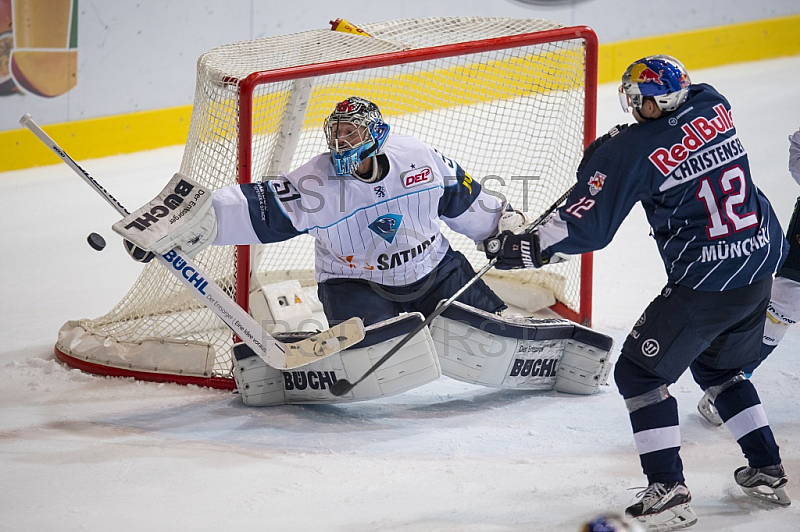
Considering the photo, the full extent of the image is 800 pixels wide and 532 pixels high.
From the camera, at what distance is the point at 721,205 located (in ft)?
8.27

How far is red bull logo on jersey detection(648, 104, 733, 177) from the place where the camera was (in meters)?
2.49

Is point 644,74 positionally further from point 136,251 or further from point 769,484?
point 136,251

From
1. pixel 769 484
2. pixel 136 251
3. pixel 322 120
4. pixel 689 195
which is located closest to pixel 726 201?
pixel 689 195

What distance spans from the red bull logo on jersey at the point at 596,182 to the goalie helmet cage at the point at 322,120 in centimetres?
108

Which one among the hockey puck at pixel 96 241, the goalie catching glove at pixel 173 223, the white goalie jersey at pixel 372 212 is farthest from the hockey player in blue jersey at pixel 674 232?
the hockey puck at pixel 96 241

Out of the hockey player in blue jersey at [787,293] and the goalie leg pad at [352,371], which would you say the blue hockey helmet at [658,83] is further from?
the goalie leg pad at [352,371]

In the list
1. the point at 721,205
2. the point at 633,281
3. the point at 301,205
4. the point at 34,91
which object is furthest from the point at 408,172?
the point at 34,91

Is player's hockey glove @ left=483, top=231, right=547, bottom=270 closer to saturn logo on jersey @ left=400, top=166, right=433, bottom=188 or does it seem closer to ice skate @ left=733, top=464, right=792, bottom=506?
saturn logo on jersey @ left=400, top=166, right=433, bottom=188

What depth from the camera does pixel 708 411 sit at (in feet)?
10.7

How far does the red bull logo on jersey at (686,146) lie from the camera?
2492mm

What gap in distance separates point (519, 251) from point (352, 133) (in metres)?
0.70

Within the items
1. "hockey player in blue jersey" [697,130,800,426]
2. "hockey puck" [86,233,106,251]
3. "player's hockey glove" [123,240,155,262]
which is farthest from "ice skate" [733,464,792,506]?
"hockey puck" [86,233,106,251]

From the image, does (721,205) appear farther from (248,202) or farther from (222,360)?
(222,360)

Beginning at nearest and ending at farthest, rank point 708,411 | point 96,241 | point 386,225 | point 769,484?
1. point 769,484
2. point 96,241
3. point 708,411
4. point 386,225
